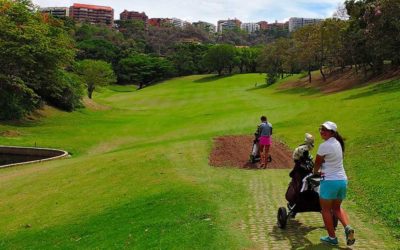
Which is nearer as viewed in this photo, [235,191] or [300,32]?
[235,191]

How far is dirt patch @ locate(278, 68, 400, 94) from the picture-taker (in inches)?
2074

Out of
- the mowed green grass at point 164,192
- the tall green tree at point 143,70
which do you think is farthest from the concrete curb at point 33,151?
the tall green tree at point 143,70

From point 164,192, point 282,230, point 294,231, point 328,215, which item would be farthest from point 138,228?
point 328,215

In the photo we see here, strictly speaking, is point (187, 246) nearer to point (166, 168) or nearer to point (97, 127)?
point (166, 168)

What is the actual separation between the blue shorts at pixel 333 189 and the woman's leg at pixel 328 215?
11cm

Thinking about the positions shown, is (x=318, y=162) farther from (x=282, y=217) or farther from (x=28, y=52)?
(x=28, y=52)

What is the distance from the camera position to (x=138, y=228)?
11461 millimetres

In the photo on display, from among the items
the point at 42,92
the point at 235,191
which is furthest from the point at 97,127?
the point at 235,191

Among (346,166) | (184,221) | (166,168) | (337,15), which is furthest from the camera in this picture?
(337,15)

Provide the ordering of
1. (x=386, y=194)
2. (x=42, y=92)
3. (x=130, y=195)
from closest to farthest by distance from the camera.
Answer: (x=386, y=194)
(x=130, y=195)
(x=42, y=92)

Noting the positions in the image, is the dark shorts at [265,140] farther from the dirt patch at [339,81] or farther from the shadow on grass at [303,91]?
the shadow on grass at [303,91]

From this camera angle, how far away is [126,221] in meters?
12.4

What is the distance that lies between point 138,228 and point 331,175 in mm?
5082

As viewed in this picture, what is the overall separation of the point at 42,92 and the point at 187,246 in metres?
46.2
